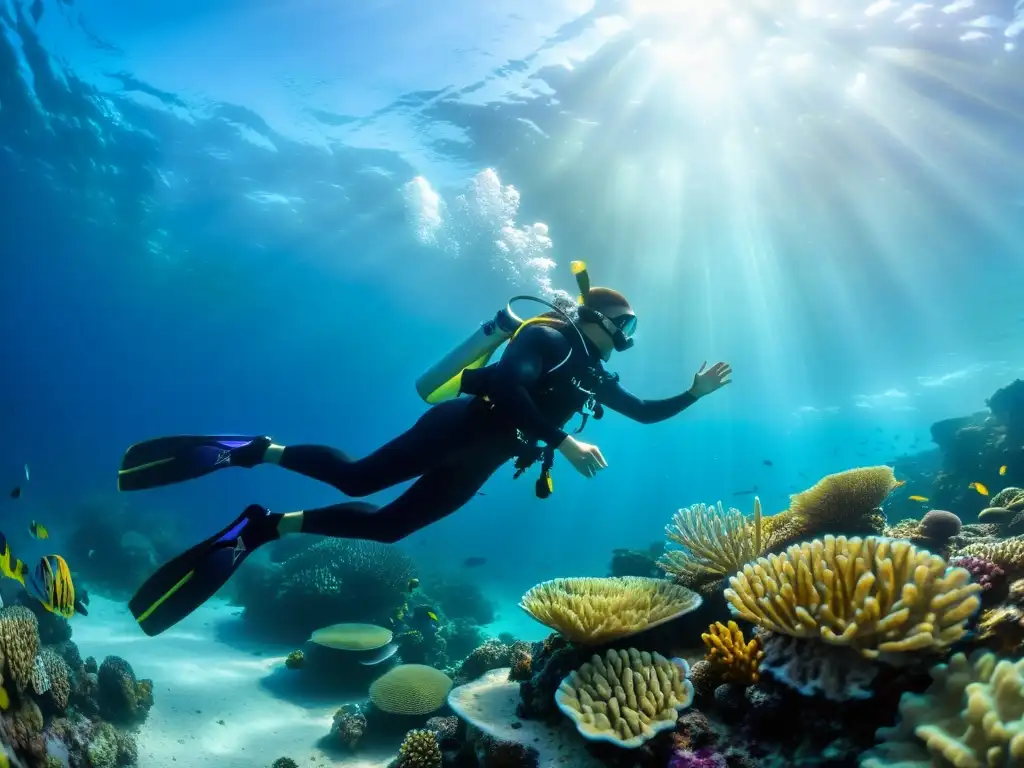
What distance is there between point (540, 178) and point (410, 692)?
17.8m

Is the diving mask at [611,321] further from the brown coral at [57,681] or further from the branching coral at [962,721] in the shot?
the brown coral at [57,681]

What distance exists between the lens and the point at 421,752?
4.72 metres

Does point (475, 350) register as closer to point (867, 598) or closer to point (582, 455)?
point (582, 455)

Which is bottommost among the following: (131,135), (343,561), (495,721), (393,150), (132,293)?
(495,721)

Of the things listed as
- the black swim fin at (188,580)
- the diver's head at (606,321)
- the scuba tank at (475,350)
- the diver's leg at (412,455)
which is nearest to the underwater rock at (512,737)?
the diver's leg at (412,455)

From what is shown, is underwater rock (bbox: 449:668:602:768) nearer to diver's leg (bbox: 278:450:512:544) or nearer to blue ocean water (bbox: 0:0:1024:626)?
diver's leg (bbox: 278:450:512:544)

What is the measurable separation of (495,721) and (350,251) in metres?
28.5

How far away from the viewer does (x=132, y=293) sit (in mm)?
43344

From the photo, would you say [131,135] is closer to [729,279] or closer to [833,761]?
[729,279]

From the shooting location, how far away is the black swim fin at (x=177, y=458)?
4.92m

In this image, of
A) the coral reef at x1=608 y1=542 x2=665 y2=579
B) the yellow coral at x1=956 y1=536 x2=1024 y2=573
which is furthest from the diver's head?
the coral reef at x1=608 y1=542 x2=665 y2=579

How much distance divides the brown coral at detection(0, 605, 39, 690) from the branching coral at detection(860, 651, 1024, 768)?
22.0 feet

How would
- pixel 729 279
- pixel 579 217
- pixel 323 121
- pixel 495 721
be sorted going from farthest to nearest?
1. pixel 729 279
2. pixel 579 217
3. pixel 323 121
4. pixel 495 721

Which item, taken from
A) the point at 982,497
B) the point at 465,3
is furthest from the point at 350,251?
the point at 982,497
